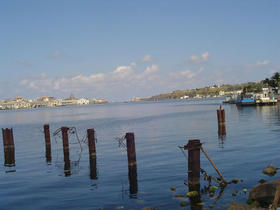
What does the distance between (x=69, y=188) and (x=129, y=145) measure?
4060mm

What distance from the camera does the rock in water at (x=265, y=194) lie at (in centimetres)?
1188

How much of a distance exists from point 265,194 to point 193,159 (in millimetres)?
3198

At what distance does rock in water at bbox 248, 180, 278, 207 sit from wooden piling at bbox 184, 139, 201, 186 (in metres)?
2.50

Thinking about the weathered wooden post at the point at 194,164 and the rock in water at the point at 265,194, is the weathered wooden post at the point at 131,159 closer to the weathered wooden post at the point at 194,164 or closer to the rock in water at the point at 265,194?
the weathered wooden post at the point at 194,164

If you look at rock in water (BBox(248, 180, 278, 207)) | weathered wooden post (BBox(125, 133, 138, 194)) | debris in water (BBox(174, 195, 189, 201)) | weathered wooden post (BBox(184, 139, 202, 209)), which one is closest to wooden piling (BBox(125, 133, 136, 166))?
weathered wooden post (BBox(125, 133, 138, 194))

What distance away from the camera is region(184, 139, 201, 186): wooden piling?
539 inches

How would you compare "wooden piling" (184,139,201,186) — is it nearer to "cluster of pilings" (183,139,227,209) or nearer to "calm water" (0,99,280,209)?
"cluster of pilings" (183,139,227,209)

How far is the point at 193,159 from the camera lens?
13859 mm

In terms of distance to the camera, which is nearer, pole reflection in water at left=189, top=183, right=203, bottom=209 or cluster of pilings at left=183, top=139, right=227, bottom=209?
pole reflection in water at left=189, top=183, right=203, bottom=209

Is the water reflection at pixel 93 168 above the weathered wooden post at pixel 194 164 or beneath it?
beneath

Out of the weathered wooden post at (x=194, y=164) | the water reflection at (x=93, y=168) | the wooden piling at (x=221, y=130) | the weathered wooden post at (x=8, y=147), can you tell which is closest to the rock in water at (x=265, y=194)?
the weathered wooden post at (x=194, y=164)

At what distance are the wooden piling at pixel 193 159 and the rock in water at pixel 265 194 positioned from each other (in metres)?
2.50

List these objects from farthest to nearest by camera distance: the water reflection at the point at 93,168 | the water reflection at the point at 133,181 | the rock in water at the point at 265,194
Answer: the water reflection at the point at 93,168
the water reflection at the point at 133,181
the rock in water at the point at 265,194

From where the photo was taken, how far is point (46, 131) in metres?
29.9
